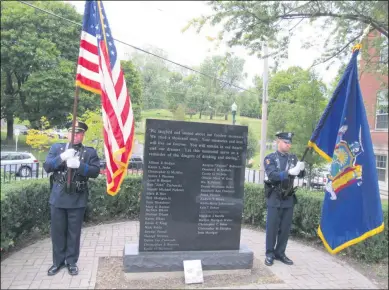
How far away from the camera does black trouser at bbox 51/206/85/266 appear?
4203 millimetres

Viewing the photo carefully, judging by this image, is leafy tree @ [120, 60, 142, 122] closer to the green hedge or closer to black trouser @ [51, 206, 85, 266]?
the green hedge

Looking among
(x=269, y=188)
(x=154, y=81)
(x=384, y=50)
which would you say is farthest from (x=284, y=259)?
(x=154, y=81)

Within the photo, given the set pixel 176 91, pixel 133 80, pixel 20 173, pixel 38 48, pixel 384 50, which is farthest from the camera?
pixel 133 80

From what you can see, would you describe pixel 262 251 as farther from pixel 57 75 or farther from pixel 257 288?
pixel 57 75

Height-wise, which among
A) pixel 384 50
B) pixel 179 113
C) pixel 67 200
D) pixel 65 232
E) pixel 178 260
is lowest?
pixel 178 260

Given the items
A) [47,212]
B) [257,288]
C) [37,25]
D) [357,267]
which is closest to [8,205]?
[47,212]

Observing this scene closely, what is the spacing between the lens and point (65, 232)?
4.30m

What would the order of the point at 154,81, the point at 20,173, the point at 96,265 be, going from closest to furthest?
1. the point at 96,265
2. the point at 20,173
3. the point at 154,81

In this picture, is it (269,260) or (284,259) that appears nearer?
(269,260)

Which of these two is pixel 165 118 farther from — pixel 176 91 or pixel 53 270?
pixel 176 91

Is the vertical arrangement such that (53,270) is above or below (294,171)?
below

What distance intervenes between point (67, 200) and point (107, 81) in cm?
152

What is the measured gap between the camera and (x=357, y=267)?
5.04 m

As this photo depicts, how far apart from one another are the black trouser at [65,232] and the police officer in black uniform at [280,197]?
2.58 meters
